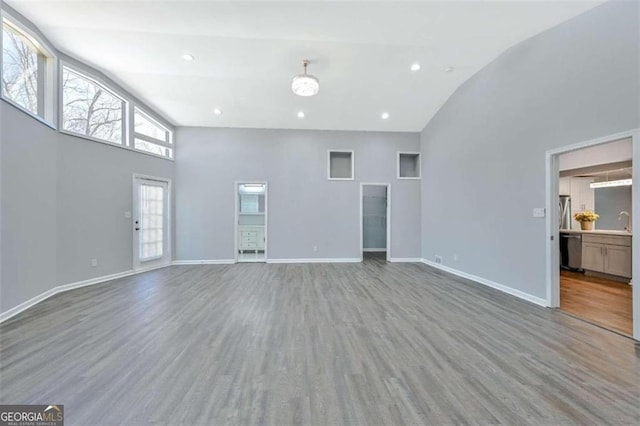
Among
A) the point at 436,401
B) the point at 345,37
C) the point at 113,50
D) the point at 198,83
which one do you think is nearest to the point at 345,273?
the point at 436,401

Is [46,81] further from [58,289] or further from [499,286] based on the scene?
[499,286]

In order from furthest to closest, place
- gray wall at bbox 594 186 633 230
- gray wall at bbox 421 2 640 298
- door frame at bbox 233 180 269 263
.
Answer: door frame at bbox 233 180 269 263
gray wall at bbox 594 186 633 230
gray wall at bbox 421 2 640 298

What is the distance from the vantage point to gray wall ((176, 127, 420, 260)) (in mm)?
6117

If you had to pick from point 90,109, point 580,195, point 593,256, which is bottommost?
point 593,256

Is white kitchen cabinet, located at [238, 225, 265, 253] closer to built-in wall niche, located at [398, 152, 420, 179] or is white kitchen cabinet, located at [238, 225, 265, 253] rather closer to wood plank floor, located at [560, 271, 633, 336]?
built-in wall niche, located at [398, 152, 420, 179]

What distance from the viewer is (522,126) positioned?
144 inches

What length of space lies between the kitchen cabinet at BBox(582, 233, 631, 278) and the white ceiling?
12.6 feet

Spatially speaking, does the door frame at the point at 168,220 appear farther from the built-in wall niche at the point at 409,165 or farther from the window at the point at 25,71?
the built-in wall niche at the point at 409,165

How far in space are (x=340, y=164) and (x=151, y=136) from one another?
4.36 metres

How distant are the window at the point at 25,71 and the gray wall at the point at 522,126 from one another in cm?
653

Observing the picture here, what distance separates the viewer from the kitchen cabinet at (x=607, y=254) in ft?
14.1

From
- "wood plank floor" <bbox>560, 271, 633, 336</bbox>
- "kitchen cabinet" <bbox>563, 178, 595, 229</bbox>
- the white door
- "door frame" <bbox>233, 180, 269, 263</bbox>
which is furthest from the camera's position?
"door frame" <bbox>233, 180, 269, 263</bbox>

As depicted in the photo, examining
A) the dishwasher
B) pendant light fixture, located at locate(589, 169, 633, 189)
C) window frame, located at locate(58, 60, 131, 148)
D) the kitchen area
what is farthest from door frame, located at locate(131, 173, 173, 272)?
A: pendant light fixture, located at locate(589, 169, 633, 189)

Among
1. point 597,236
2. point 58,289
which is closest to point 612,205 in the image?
point 597,236
